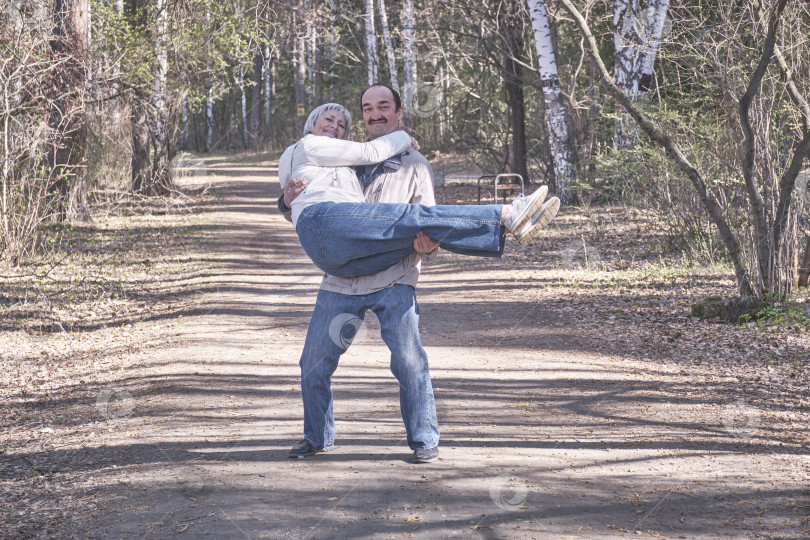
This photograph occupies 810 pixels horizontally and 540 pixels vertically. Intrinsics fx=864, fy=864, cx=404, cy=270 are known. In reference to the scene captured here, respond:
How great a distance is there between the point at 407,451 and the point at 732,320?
4.78 meters

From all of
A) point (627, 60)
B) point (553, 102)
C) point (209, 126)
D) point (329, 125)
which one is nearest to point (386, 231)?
point (329, 125)

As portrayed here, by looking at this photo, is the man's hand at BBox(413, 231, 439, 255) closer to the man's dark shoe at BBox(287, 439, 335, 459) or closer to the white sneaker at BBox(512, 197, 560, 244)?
Answer: the white sneaker at BBox(512, 197, 560, 244)

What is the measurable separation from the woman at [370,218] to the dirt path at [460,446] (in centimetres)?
121

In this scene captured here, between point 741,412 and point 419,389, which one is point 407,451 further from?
point 741,412

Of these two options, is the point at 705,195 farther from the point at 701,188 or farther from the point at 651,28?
the point at 651,28

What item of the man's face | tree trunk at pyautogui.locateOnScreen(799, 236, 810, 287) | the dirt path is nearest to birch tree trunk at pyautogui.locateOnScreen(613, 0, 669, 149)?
tree trunk at pyautogui.locateOnScreen(799, 236, 810, 287)

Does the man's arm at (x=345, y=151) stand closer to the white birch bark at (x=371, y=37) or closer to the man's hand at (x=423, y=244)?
the man's hand at (x=423, y=244)

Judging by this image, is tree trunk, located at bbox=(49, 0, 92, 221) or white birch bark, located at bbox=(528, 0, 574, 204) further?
white birch bark, located at bbox=(528, 0, 574, 204)

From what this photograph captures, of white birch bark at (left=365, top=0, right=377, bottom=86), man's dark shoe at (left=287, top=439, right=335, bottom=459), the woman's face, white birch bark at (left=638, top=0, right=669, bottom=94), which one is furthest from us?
white birch bark at (left=365, top=0, right=377, bottom=86)

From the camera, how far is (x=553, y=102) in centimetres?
1812

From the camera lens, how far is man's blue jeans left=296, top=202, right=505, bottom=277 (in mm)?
4367

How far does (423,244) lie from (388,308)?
0.46m

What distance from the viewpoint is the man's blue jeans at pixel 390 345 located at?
4676 millimetres

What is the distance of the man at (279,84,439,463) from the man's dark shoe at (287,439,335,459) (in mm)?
256
